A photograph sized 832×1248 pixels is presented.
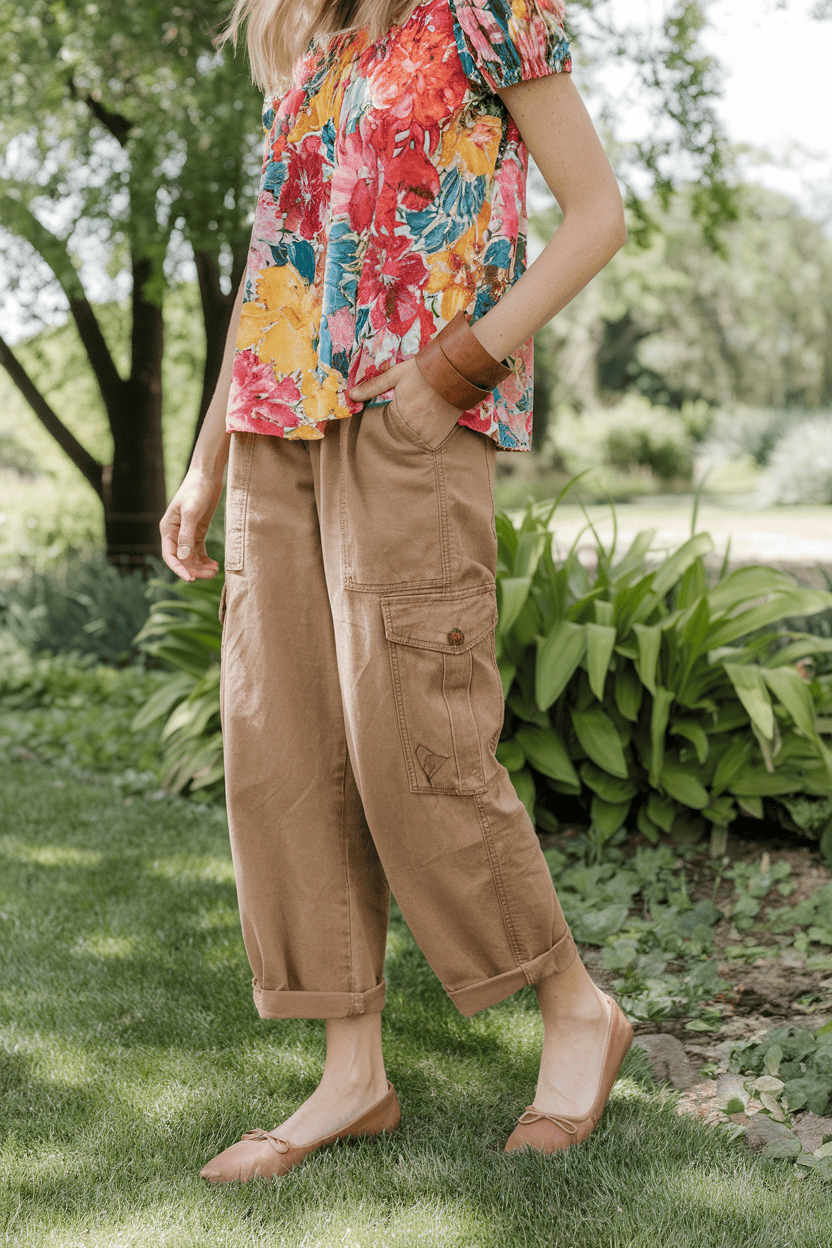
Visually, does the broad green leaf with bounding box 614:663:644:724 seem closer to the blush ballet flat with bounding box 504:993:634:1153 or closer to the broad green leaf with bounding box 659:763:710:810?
the broad green leaf with bounding box 659:763:710:810

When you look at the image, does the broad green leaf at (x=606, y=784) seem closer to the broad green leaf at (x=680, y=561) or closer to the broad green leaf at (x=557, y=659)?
the broad green leaf at (x=557, y=659)

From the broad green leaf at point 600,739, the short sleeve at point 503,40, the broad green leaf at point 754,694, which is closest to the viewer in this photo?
the short sleeve at point 503,40

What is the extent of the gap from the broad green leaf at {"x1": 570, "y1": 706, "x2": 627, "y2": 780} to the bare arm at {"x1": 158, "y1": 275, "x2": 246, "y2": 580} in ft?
4.89

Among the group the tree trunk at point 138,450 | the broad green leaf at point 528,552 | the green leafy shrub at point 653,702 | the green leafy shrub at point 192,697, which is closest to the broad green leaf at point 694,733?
the green leafy shrub at point 653,702

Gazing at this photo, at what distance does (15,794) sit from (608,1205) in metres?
3.01

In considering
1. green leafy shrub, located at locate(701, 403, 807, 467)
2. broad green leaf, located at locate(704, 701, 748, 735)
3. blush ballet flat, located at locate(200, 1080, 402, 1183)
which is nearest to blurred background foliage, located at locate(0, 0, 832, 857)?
broad green leaf, located at locate(704, 701, 748, 735)

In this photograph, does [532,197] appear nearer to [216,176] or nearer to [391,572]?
[216,176]

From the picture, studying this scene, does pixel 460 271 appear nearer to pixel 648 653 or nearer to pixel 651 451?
pixel 648 653

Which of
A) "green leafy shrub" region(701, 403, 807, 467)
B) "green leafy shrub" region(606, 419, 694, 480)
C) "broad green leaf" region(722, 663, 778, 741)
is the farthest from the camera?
"green leafy shrub" region(606, 419, 694, 480)

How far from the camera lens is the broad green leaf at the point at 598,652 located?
275 centimetres

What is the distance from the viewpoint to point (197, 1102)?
1739 mm

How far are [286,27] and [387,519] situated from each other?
81cm

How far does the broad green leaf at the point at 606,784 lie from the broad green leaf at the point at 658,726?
13cm

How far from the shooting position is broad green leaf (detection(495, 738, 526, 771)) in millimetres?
2943
